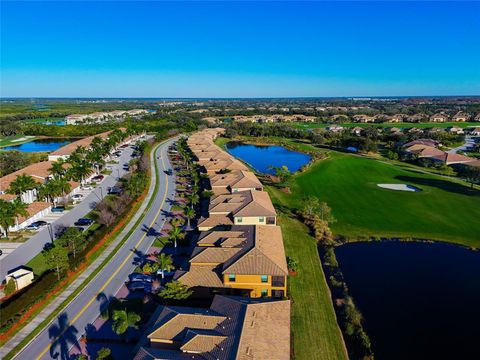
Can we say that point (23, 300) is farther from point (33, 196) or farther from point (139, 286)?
point (33, 196)

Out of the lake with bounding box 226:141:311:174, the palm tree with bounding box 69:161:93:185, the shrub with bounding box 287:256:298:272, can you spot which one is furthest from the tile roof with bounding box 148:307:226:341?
the lake with bounding box 226:141:311:174

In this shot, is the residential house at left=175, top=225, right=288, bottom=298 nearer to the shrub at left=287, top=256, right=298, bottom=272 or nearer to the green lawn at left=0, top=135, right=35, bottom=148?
the shrub at left=287, top=256, right=298, bottom=272

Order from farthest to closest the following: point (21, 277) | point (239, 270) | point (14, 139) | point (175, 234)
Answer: point (14, 139), point (175, 234), point (21, 277), point (239, 270)

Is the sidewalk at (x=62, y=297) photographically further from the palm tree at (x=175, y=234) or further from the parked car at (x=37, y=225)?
the parked car at (x=37, y=225)

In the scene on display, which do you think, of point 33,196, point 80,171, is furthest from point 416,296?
point 33,196

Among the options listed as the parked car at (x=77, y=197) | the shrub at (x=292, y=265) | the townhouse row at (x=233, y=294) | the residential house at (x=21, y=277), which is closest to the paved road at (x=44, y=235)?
the parked car at (x=77, y=197)

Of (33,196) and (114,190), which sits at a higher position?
(33,196)
